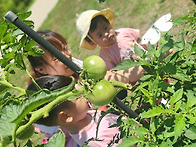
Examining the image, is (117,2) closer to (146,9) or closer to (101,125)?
(146,9)

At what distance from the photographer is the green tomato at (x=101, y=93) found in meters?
0.64

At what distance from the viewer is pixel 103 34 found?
1.68 metres

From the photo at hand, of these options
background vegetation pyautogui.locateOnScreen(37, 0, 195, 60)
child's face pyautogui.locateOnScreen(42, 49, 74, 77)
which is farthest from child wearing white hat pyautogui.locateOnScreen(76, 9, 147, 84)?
background vegetation pyautogui.locateOnScreen(37, 0, 195, 60)

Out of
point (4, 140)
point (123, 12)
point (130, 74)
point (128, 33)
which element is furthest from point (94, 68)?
point (123, 12)

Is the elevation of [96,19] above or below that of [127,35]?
above

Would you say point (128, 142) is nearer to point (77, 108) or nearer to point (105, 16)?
point (77, 108)

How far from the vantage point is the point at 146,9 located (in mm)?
3469

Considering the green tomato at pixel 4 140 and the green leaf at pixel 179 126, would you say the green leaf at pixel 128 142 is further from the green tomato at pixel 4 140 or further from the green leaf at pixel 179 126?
the green tomato at pixel 4 140

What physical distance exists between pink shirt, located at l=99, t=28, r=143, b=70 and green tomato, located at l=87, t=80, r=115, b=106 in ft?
3.72

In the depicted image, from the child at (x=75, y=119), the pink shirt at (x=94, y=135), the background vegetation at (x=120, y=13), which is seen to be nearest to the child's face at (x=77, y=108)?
the child at (x=75, y=119)

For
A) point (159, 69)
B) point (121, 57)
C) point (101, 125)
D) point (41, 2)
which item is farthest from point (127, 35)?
point (41, 2)

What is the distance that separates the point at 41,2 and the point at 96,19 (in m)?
6.34

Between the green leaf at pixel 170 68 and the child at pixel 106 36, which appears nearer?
the green leaf at pixel 170 68

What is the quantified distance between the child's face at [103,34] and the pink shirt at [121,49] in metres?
0.10
